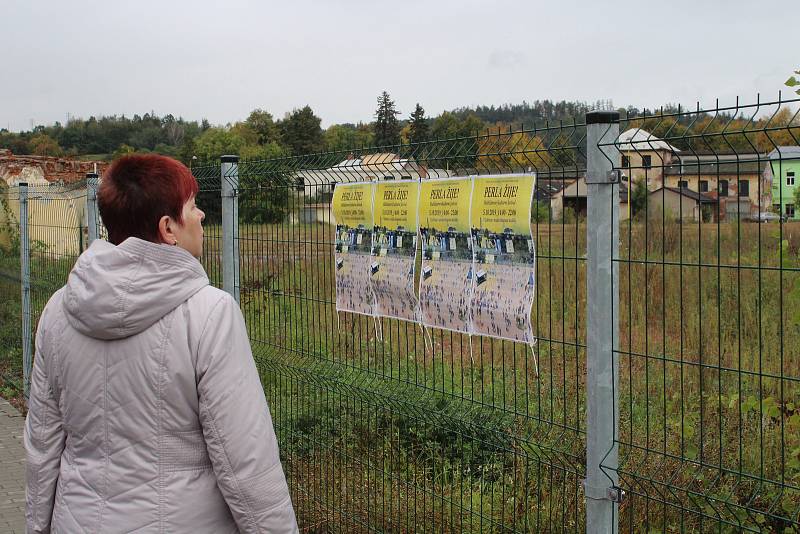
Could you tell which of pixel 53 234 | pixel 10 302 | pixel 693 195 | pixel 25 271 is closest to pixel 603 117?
pixel 693 195

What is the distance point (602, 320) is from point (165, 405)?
1531 millimetres

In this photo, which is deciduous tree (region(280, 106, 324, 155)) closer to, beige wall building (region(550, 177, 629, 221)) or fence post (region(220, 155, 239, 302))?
fence post (region(220, 155, 239, 302))

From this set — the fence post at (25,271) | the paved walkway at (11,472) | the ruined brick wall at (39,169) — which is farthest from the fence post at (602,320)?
the ruined brick wall at (39,169)

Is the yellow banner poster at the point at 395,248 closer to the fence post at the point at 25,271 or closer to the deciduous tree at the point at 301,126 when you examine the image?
the fence post at the point at 25,271

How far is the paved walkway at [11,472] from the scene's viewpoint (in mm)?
6242

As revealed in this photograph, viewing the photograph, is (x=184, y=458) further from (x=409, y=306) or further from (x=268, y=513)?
(x=409, y=306)

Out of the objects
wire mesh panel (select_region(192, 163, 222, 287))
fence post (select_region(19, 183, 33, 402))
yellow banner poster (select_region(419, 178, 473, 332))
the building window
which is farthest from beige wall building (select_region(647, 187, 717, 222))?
fence post (select_region(19, 183, 33, 402))

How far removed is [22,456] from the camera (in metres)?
A: 7.82

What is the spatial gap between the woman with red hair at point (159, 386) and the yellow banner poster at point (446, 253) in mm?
1242

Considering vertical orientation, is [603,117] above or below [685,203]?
above

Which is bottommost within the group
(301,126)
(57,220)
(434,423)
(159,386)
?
(434,423)

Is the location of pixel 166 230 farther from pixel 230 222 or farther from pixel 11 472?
pixel 11 472

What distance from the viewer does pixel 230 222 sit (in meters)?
5.55

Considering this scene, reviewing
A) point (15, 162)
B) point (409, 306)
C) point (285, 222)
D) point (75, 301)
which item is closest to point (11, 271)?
point (285, 222)
